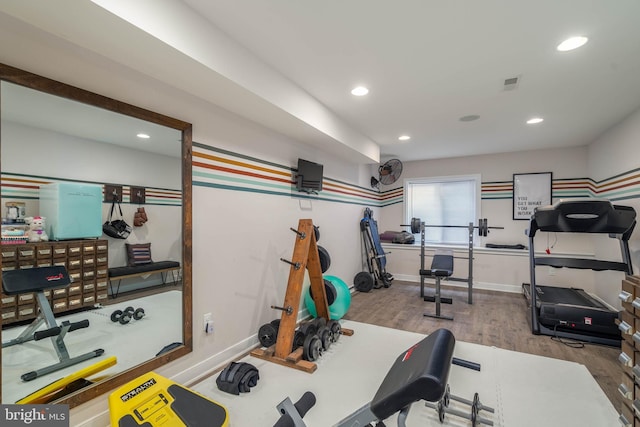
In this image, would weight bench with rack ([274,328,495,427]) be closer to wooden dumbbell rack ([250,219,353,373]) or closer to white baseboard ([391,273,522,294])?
wooden dumbbell rack ([250,219,353,373])

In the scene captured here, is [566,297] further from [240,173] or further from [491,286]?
[240,173]

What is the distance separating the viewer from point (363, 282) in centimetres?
531

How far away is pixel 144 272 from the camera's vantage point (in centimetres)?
225

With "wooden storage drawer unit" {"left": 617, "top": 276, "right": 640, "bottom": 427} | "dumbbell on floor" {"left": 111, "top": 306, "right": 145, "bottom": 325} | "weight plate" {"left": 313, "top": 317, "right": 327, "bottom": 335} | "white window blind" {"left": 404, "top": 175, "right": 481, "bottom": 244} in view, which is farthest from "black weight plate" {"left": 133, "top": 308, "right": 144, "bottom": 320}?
"white window blind" {"left": 404, "top": 175, "right": 481, "bottom": 244}

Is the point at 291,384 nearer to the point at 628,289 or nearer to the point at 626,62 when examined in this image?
the point at 628,289

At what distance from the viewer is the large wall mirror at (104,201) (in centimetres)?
Answer: 156

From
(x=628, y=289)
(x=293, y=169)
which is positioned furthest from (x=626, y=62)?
(x=293, y=169)

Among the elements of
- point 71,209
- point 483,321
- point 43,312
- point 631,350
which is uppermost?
point 71,209

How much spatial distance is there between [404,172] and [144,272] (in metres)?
5.68

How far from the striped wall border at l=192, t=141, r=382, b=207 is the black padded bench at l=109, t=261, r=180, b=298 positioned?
0.70 metres

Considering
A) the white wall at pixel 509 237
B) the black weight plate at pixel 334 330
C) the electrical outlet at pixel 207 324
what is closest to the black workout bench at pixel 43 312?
the electrical outlet at pixel 207 324

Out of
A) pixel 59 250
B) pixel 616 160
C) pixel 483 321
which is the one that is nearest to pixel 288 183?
pixel 59 250

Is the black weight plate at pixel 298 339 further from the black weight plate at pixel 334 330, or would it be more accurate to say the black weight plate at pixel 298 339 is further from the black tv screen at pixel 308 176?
the black tv screen at pixel 308 176

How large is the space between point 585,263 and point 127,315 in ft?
15.4
